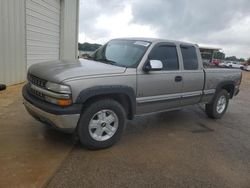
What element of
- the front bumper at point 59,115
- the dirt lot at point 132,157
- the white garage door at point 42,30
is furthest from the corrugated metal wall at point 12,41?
the front bumper at point 59,115

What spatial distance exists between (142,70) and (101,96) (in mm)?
899

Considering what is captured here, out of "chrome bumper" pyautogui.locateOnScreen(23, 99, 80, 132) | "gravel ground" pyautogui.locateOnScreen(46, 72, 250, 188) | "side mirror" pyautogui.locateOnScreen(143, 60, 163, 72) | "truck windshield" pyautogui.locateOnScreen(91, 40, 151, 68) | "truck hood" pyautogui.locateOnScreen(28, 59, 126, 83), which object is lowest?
"gravel ground" pyautogui.locateOnScreen(46, 72, 250, 188)

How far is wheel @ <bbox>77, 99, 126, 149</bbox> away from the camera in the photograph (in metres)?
4.03

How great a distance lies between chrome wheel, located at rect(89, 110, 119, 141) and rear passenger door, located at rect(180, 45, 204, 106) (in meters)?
1.85

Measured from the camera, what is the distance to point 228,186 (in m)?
3.46

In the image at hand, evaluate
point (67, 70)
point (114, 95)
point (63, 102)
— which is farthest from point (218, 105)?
point (63, 102)

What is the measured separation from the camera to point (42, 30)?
36.7ft

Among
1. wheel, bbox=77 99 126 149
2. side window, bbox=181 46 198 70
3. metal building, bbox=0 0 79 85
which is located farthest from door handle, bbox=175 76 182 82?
metal building, bbox=0 0 79 85

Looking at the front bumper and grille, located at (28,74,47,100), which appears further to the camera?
grille, located at (28,74,47,100)

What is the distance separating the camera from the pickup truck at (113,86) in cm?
383

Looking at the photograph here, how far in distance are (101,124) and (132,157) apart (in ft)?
2.33

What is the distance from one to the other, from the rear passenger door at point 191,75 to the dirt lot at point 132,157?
704 mm

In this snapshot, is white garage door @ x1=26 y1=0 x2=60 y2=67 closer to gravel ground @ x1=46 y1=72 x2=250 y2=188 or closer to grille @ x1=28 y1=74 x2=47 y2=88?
grille @ x1=28 y1=74 x2=47 y2=88

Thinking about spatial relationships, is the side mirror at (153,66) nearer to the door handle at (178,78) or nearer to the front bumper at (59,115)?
the door handle at (178,78)
